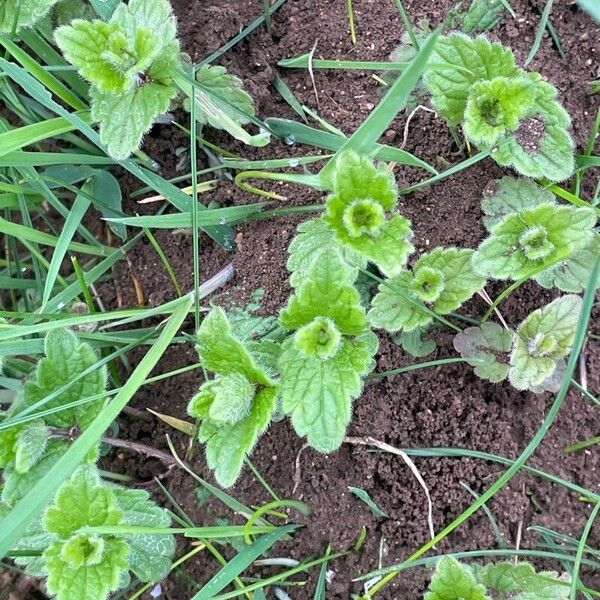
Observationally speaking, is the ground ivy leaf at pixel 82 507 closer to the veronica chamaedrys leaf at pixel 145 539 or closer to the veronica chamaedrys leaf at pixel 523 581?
the veronica chamaedrys leaf at pixel 145 539

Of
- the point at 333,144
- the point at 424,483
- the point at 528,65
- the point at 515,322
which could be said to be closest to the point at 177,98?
the point at 333,144

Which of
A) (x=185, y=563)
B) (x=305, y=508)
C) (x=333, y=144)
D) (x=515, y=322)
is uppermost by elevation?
(x=333, y=144)

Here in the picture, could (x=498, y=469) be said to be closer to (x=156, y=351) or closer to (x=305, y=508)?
(x=305, y=508)

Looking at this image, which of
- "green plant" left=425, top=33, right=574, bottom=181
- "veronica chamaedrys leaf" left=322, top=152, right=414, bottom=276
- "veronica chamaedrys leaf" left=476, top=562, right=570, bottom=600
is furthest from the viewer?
"green plant" left=425, top=33, right=574, bottom=181

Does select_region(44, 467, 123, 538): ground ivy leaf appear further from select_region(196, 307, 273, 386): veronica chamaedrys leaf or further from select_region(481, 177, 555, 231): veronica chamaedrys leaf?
select_region(481, 177, 555, 231): veronica chamaedrys leaf

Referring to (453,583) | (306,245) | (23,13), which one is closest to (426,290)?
(306,245)

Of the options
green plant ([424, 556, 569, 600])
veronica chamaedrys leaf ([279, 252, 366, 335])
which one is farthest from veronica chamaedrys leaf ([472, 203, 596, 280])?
green plant ([424, 556, 569, 600])
